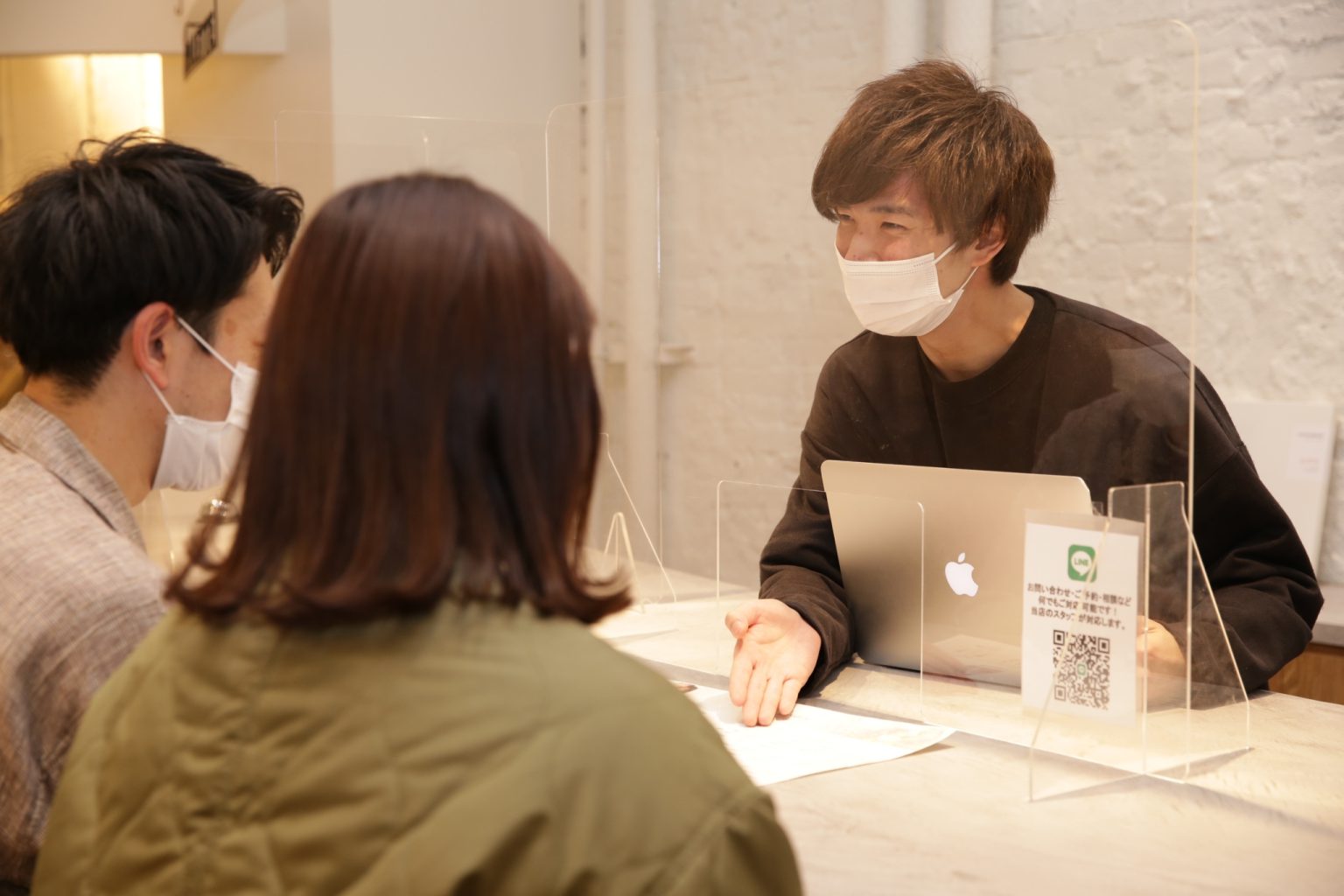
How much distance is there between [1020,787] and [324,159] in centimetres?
194

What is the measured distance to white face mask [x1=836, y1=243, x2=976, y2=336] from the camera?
5.41 ft

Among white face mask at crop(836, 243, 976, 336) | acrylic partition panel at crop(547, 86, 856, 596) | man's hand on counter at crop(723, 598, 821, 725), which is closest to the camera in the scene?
man's hand on counter at crop(723, 598, 821, 725)

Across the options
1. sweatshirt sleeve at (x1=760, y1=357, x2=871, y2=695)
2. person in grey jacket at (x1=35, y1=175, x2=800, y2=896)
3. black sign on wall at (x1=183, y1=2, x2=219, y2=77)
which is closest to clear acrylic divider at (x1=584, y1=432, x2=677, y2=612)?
sweatshirt sleeve at (x1=760, y1=357, x2=871, y2=695)

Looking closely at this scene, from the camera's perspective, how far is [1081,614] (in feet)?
4.54

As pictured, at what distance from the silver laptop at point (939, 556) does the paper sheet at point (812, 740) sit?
13 cm

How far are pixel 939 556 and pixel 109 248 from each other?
958 mm

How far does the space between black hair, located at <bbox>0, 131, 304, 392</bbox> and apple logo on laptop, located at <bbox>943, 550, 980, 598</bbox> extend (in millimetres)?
861

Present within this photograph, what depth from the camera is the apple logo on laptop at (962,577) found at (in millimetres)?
1537

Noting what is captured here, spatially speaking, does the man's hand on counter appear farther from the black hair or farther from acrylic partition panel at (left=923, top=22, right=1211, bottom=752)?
the black hair

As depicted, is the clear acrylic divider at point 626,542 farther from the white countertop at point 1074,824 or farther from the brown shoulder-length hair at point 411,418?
the brown shoulder-length hair at point 411,418

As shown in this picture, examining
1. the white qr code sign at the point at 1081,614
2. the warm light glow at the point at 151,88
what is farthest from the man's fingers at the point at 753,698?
the warm light glow at the point at 151,88

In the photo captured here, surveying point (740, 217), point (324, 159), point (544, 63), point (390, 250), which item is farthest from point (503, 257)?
point (544, 63)

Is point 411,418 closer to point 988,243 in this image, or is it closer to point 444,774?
point 444,774

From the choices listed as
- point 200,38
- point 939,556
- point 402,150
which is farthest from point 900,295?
point 200,38
